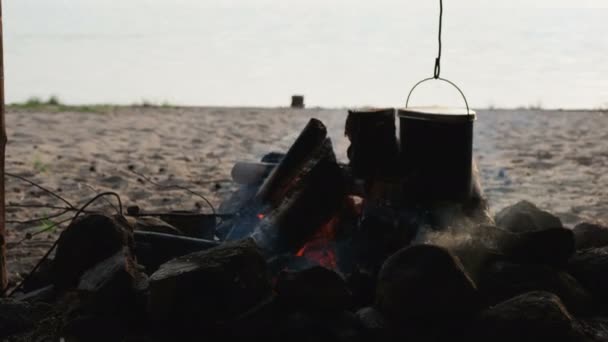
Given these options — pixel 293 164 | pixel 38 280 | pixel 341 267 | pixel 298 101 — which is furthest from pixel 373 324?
pixel 298 101

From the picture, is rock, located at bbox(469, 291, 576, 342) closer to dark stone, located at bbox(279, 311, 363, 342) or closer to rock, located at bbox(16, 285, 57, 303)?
dark stone, located at bbox(279, 311, 363, 342)

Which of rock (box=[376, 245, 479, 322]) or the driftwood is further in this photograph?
the driftwood

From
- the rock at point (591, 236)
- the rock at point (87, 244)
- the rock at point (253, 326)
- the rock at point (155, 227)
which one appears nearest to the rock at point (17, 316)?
the rock at point (87, 244)

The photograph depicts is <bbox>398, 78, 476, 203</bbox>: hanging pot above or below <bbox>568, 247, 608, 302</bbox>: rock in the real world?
above

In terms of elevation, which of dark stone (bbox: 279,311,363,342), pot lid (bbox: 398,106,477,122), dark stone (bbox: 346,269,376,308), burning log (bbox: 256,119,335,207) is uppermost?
pot lid (bbox: 398,106,477,122)

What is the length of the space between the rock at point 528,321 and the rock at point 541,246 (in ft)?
1.20

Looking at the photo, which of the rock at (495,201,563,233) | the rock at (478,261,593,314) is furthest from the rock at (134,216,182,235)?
the rock at (495,201,563,233)

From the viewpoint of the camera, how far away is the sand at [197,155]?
621 centimetres

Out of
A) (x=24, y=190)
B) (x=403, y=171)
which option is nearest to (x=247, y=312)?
(x=403, y=171)

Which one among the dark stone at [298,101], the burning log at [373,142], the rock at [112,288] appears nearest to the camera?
the rock at [112,288]

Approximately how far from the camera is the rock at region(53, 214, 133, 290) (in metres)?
3.41

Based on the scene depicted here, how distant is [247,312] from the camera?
9.56 ft

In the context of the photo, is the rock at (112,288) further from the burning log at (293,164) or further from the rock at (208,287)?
the burning log at (293,164)

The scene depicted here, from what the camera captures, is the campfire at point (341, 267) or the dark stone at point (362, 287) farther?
the dark stone at point (362, 287)
